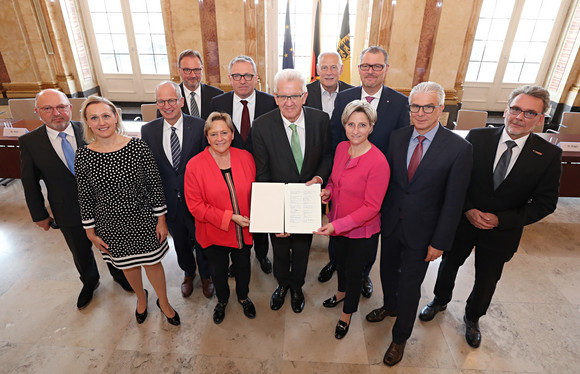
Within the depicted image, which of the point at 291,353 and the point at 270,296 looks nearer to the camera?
the point at 291,353

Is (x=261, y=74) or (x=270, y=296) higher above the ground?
(x=261, y=74)

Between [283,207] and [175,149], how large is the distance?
1.09 m

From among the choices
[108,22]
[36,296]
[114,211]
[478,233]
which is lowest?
[36,296]

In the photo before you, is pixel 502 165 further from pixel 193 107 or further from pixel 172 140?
pixel 193 107

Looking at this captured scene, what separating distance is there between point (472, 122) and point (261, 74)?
4252 mm

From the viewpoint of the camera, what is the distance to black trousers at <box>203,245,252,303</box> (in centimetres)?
261

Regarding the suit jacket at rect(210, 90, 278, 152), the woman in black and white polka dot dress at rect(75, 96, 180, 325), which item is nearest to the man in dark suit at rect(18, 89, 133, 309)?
the woman in black and white polka dot dress at rect(75, 96, 180, 325)

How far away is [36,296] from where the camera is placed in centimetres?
313

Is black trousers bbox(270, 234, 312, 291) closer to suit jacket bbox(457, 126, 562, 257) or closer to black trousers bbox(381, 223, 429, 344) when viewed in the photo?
black trousers bbox(381, 223, 429, 344)

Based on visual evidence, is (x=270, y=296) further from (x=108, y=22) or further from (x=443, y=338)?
(x=108, y=22)

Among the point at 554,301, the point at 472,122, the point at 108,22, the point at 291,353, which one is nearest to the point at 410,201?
the point at 291,353

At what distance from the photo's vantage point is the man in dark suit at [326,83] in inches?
132

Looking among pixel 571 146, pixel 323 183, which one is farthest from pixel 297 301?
pixel 571 146

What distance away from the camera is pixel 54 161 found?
249cm
